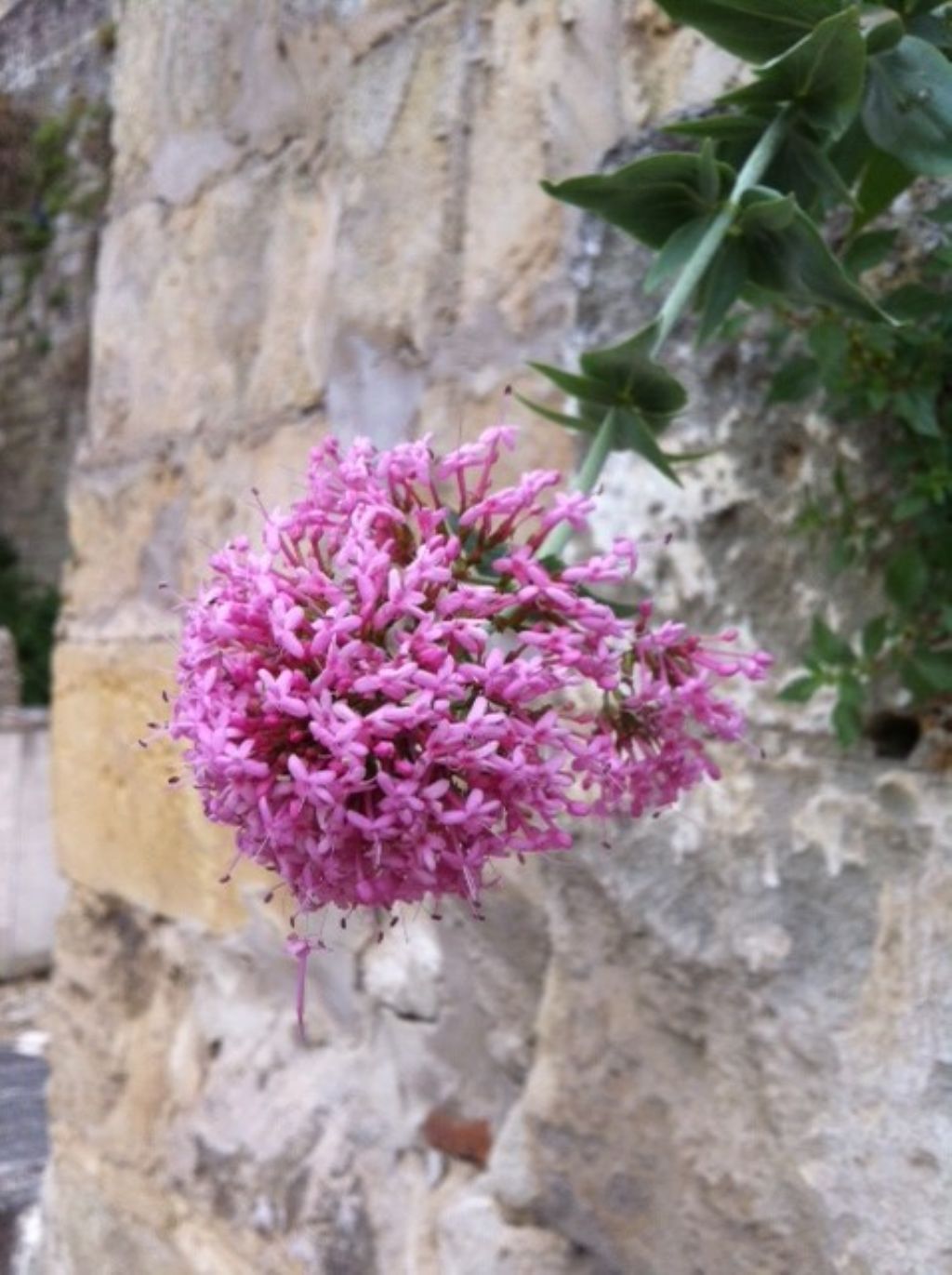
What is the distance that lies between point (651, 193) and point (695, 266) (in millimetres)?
64

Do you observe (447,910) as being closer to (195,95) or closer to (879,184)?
(879,184)

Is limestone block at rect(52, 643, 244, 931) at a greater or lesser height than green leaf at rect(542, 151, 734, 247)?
lesser

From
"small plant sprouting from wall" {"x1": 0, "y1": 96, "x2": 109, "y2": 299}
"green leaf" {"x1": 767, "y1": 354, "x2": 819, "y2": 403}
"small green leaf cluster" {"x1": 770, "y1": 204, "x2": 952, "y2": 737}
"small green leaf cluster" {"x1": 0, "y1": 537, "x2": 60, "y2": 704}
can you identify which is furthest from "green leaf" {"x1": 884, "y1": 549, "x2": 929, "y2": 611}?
"small green leaf cluster" {"x1": 0, "y1": 537, "x2": 60, "y2": 704}

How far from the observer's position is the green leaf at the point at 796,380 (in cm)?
76

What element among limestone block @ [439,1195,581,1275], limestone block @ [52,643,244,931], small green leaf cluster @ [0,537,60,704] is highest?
limestone block @ [52,643,244,931]

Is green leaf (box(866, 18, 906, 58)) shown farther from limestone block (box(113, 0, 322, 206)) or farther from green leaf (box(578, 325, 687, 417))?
limestone block (box(113, 0, 322, 206))

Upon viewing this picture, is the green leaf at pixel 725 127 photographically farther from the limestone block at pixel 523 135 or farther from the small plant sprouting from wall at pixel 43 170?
the small plant sprouting from wall at pixel 43 170

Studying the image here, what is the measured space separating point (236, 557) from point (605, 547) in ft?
1.36

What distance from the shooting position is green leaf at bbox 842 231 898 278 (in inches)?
28.1

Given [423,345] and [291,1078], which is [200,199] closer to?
[423,345]

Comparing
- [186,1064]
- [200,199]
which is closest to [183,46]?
[200,199]

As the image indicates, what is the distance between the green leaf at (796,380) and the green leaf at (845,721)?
16cm

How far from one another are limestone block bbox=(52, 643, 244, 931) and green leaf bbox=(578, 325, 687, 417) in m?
0.64

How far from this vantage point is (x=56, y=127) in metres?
1.84
